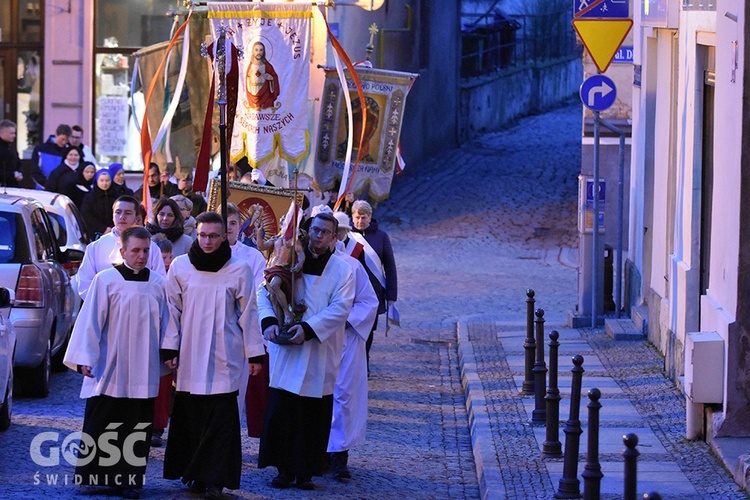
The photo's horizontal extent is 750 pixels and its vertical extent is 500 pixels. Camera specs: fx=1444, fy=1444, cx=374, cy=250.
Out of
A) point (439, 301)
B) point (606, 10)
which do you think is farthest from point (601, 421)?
point (439, 301)

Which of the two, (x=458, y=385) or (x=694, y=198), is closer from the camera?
(x=694, y=198)

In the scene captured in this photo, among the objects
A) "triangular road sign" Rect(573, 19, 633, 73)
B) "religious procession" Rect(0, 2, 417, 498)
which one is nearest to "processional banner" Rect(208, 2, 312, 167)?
"religious procession" Rect(0, 2, 417, 498)

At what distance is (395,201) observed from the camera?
30672 mm

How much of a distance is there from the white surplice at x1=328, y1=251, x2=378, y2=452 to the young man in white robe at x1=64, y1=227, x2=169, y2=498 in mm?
1373

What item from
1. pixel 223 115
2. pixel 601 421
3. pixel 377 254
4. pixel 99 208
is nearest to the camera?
pixel 223 115

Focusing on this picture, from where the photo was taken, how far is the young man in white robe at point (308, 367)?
9078 millimetres

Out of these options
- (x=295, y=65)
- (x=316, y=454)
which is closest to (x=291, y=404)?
(x=316, y=454)

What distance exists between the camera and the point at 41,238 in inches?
496

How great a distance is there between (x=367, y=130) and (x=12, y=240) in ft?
14.7

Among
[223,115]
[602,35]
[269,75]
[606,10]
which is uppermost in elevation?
[606,10]

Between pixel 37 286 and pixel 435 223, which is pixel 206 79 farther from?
pixel 435 223

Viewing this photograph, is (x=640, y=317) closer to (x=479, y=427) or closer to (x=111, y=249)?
(x=479, y=427)

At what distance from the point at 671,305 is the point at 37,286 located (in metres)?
5.48

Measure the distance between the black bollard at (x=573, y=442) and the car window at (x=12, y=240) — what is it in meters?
5.46
